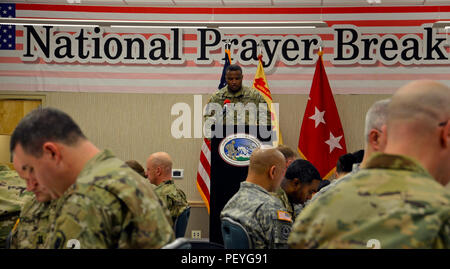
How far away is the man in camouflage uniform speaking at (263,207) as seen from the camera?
2883mm

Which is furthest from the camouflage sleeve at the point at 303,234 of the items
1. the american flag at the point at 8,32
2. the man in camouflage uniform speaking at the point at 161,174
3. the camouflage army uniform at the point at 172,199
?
the american flag at the point at 8,32

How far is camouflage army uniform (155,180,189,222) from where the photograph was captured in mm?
4853

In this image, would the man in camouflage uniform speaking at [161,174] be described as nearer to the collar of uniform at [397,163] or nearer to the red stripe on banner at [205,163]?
the red stripe on banner at [205,163]

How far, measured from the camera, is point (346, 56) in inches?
303

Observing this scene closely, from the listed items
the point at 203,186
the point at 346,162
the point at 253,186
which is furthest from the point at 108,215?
the point at 203,186

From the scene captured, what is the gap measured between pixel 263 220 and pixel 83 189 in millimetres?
1427

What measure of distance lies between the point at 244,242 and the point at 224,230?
0.18 meters

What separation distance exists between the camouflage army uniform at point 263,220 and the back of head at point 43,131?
51.7 inches

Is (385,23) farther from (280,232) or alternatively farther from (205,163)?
(280,232)

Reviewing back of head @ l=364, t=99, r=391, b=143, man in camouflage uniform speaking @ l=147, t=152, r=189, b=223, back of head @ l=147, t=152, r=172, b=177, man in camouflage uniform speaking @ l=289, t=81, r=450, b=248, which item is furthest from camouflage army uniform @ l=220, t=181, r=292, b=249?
back of head @ l=147, t=152, r=172, b=177

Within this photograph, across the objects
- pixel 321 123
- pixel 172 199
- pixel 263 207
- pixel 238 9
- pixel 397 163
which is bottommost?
pixel 172 199

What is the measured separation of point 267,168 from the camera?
10.5 ft

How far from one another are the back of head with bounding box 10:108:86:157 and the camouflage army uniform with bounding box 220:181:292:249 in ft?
4.31
